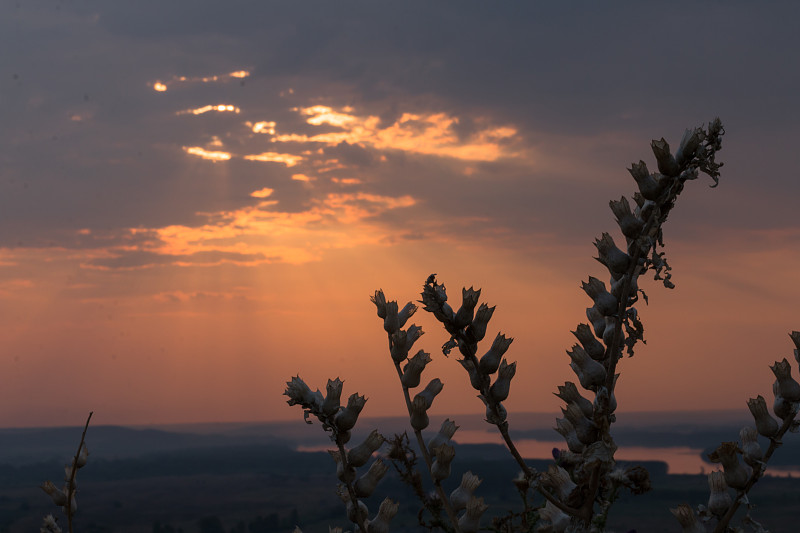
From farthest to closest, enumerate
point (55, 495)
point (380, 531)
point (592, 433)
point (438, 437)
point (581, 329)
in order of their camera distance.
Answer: point (55, 495) → point (438, 437) → point (380, 531) → point (581, 329) → point (592, 433)

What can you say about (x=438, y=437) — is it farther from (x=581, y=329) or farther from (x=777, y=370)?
(x=777, y=370)

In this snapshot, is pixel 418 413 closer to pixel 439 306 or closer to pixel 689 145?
pixel 439 306

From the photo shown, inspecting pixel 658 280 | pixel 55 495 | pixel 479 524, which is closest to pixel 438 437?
pixel 479 524

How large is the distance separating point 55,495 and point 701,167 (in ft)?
15.6

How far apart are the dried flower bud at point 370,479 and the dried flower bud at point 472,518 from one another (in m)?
0.44

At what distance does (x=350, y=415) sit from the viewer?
12.6 ft

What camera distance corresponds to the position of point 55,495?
583 centimetres

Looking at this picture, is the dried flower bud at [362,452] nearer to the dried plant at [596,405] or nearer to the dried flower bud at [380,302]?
the dried plant at [596,405]

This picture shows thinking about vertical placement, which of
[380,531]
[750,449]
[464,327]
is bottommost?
[380,531]

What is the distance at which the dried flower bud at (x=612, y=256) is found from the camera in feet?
11.7

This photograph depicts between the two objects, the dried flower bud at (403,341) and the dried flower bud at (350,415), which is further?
the dried flower bud at (403,341)

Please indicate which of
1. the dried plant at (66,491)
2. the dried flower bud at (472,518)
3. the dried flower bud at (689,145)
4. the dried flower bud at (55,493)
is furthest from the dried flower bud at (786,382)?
the dried flower bud at (55,493)

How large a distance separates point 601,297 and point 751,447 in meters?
0.95

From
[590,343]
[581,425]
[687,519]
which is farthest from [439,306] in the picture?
[687,519]
